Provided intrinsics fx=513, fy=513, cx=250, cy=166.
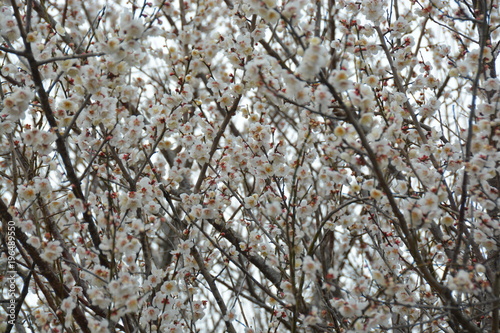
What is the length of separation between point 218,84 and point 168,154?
2.04 meters

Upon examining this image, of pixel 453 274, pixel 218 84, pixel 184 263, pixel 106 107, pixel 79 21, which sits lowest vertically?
pixel 453 274

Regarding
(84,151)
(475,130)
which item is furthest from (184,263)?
(475,130)

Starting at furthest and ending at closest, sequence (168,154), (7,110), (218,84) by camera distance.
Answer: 1. (168,154)
2. (218,84)
3. (7,110)

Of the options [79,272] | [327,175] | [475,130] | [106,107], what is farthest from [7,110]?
[475,130]

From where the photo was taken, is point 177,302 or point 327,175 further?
point 177,302

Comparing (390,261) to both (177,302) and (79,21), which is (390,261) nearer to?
(177,302)

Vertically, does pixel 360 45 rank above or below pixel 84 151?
above

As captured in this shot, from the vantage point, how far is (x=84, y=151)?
4.09m

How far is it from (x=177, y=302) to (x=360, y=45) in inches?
98.1

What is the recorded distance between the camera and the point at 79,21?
177 inches

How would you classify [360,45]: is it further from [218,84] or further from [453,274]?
[453,274]

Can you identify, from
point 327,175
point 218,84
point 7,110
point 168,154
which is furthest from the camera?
point 168,154

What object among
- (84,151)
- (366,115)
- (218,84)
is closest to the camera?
(366,115)

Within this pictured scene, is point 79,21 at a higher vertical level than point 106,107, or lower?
higher
